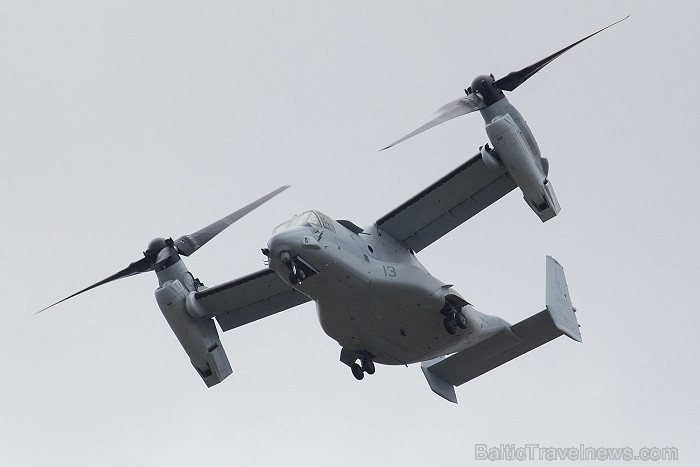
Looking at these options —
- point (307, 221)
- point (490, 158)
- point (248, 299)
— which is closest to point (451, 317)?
point (490, 158)

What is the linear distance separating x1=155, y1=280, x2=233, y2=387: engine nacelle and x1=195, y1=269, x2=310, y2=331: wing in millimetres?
318

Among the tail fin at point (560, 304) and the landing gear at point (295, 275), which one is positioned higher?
the landing gear at point (295, 275)

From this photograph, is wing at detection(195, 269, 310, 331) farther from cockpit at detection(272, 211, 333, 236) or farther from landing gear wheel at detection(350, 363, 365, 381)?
→ cockpit at detection(272, 211, 333, 236)

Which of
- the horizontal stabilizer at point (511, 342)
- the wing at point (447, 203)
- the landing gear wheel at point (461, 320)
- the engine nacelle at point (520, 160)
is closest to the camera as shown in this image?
the engine nacelle at point (520, 160)

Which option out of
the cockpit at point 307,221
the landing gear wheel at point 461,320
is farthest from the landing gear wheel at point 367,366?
the cockpit at point 307,221

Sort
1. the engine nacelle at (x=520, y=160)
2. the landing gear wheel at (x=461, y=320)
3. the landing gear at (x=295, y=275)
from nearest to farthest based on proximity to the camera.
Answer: the landing gear at (x=295, y=275) < the engine nacelle at (x=520, y=160) < the landing gear wheel at (x=461, y=320)

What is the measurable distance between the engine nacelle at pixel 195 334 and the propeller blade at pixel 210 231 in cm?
110

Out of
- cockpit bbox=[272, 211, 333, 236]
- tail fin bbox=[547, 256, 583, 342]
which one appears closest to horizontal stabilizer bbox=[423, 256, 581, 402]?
tail fin bbox=[547, 256, 583, 342]

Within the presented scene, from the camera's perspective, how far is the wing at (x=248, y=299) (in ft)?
81.7

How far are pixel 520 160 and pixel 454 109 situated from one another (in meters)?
1.85

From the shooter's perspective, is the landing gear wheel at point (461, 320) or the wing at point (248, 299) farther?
the wing at point (248, 299)

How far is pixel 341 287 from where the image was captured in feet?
72.4

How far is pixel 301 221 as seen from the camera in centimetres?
2173

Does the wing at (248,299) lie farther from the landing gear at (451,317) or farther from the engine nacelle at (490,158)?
the engine nacelle at (490,158)
